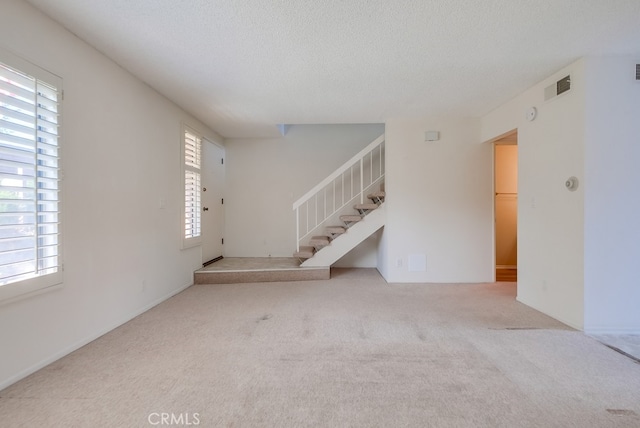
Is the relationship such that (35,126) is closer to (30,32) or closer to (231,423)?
(30,32)

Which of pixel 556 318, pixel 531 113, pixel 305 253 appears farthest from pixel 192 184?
pixel 556 318

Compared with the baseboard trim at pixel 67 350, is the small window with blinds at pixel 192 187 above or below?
above

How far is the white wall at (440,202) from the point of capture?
4270 millimetres

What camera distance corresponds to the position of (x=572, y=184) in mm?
2648

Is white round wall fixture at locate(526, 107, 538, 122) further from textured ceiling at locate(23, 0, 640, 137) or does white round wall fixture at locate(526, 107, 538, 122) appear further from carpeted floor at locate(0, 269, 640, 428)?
carpeted floor at locate(0, 269, 640, 428)

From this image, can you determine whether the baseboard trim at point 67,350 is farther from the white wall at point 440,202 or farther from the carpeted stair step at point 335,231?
the white wall at point 440,202

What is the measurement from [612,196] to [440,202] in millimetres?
1951

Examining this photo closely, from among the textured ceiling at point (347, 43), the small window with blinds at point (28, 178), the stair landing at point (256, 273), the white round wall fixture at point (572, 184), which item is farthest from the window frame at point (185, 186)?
the white round wall fixture at point (572, 184)

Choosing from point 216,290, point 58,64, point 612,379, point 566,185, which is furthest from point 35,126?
point 566,185

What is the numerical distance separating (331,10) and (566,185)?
278 centimetres

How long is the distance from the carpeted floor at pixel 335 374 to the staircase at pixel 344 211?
5.35 feet

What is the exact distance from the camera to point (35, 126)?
1891 mm

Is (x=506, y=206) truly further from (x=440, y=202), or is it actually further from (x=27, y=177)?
(x=27, y=177)

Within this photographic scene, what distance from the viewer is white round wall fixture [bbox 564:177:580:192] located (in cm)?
262
